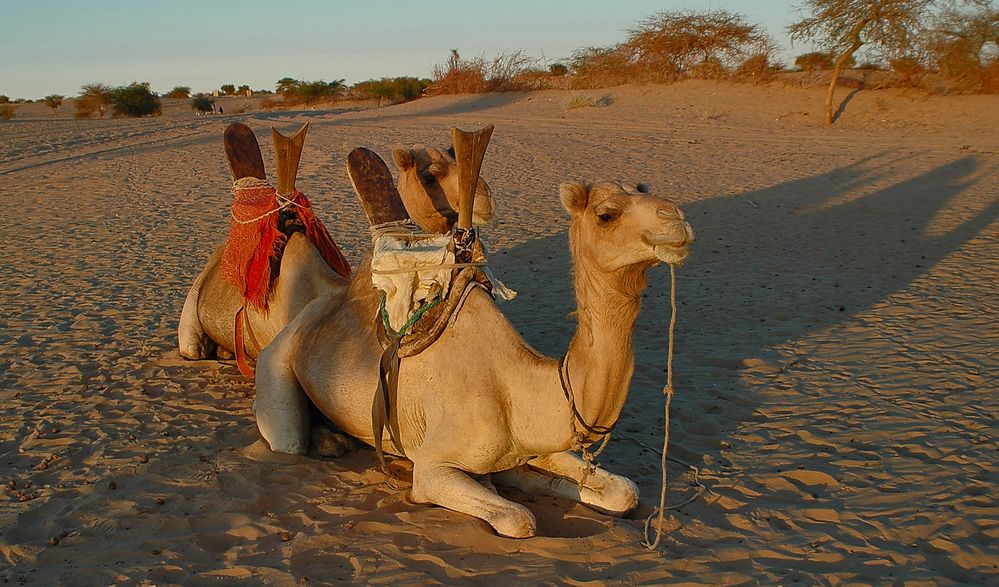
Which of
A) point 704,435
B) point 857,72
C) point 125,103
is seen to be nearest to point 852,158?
point 857,72

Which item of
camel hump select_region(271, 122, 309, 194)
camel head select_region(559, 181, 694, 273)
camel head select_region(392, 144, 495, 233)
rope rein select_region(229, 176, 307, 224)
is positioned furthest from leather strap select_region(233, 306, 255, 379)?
camel head select_region(559, 181, 694, 273)

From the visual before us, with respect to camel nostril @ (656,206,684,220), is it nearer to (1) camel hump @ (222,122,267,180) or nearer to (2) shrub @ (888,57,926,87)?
(1) camel hump @ (222,122,267,180)

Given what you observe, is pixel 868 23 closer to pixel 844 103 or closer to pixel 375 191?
pixel 844 103

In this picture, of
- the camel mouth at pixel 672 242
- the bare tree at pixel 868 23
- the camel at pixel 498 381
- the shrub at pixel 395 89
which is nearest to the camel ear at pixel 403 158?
the camel at pixel 498 381

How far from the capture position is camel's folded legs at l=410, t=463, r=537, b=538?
11.8 ft

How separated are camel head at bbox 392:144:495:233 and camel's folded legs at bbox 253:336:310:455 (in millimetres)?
1018

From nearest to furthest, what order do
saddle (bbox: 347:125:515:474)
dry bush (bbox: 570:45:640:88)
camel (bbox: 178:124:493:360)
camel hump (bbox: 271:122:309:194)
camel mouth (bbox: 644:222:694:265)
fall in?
1. camel mouth (bbox: 644:222:694:265)
2. saddle (bbox: 347:125:515:474)
3. camel (bbox: 178:124:493:360)
4. camel hump (bbox: 271:122:309:194)
5. dry bush (bbox: 570:45:640:88)

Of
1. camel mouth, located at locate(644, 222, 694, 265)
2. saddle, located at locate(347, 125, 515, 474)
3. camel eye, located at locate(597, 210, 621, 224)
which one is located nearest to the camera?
camel mouth, located at locate(644, 222, 694, 265)

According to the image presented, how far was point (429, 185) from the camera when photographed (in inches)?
174

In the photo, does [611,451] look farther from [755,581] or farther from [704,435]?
[755,581]

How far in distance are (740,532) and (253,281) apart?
3.22 m

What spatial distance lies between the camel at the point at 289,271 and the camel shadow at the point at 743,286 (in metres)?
1.68

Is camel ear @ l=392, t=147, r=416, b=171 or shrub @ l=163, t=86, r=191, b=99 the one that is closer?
camel ear @ l=392, t=147, r=416, b=171

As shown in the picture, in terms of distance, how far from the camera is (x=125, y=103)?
3956 centimetres
